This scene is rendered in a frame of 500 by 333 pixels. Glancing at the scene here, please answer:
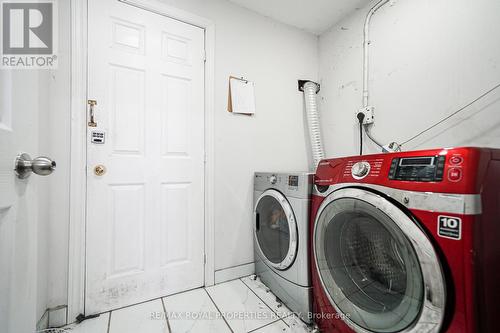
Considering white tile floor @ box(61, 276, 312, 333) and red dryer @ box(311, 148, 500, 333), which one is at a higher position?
red dryer @ box(311, 148, 500, 333)

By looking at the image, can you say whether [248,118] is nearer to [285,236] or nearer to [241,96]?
[241,96]

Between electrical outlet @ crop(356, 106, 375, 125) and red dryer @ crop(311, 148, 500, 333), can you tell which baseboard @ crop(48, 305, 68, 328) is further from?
electrical outlet @ crop(356, 106, 375, 125)

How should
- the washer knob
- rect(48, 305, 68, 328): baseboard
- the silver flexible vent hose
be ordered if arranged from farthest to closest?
the silver flexible vent hose → rect(48, 305, 68, 328): baseboard → the washer knob

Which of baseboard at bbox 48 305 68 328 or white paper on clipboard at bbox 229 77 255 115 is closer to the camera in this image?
baseboard at bbox 48 305 68 328

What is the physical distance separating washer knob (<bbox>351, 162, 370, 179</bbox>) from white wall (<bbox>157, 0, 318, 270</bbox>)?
3.11 feet

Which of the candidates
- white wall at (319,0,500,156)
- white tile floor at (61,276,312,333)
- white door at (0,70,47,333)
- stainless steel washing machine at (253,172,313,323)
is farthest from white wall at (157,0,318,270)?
white door at (0,70,47,333)

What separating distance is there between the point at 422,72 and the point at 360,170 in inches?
40.9

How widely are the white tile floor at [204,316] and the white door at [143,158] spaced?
9 centimetres

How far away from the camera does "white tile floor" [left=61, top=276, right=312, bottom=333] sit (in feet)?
3.69

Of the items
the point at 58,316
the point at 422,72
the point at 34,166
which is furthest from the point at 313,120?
the point at 58,316

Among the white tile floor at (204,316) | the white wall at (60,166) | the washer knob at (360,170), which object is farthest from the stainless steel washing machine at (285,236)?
the white wall at (60,166)

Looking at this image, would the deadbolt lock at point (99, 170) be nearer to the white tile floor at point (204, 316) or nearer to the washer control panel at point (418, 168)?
the white tile floor at point (204, 316)

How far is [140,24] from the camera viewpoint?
1.38m

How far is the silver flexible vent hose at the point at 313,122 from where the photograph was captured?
1.87 meters
